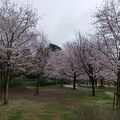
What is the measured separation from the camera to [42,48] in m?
44.3

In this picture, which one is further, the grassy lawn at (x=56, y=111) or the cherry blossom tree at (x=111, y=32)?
the cherry blossom tree at (x=111, y=32)

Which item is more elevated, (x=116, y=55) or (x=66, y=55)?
(x=66, y=55)

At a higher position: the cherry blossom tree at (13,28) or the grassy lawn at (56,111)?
the cherry blossom tree at (13,28)

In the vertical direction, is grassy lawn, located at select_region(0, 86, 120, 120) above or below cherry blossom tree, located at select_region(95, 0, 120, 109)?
below

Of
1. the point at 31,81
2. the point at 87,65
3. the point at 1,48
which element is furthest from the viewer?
the point at 31,81

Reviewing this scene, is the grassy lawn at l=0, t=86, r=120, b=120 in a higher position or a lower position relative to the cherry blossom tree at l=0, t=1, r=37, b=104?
lower

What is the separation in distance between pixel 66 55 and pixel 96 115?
145ft

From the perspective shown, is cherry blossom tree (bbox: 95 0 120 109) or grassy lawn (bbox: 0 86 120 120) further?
cherry blossom tree (bbox: 95 0 120 109)

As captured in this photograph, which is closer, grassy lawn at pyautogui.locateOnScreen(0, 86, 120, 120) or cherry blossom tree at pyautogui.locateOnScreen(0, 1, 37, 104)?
grassy lawn at pyautogui.locateOnScreen(0, 86, 120, 120)

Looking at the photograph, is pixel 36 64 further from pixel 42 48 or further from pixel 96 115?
pixel 96 115

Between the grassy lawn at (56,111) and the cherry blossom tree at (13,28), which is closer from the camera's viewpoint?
the grassy lawn at (56,111)

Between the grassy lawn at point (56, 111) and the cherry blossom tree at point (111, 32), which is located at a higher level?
the cherry blossom tree at point (111, 32)

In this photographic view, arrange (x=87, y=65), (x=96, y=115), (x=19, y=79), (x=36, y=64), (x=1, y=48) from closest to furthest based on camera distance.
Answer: (x=96, y=115) → (x=1, y=48) → (x=36, y=64) → (x=87, y=65) → (x=19, y=79)

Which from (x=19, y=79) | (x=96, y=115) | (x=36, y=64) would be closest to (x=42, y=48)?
(x=36, y=64)
